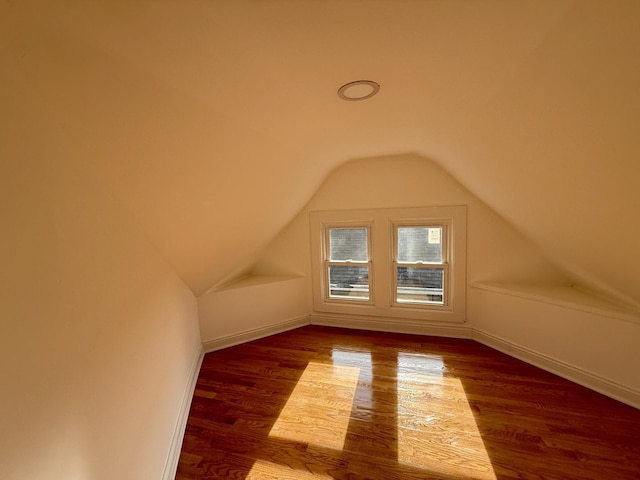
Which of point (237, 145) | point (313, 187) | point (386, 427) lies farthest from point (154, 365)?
point (313, 187)

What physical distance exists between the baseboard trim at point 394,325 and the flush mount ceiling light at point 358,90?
2.58 meters

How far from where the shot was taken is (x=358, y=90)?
1.31 meters

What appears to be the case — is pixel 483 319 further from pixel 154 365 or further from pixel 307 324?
pixel 154 365

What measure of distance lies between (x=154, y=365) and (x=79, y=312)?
0.74 m

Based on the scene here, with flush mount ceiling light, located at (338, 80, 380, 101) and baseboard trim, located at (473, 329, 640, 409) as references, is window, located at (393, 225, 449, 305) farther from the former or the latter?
flush mount ceiling light, located at (338, 80, 380, 101)

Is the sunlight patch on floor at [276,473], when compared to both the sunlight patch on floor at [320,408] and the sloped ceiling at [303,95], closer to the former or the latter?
the sunlight patch on floor at [320,408]

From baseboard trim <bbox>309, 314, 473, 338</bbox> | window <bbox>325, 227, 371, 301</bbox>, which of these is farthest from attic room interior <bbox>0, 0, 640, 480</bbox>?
window <bbox>325, 227, 371, 301</bbox>

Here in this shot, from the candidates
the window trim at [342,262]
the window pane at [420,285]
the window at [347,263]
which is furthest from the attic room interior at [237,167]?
the window at [347,263]

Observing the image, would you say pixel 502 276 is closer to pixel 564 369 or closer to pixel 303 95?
pixel 564 369

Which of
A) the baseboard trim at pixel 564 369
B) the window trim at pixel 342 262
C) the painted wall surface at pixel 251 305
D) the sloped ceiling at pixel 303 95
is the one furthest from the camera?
the window trim at pixel 342 262

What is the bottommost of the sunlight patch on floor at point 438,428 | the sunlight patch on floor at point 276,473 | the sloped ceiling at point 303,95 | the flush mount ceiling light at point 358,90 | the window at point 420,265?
the sunlight patch on floor at point 276,473

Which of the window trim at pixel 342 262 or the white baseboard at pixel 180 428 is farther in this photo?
the window trim at pixel 342 262

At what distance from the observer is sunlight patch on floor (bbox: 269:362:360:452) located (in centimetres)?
177

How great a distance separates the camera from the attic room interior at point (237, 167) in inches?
29.2
